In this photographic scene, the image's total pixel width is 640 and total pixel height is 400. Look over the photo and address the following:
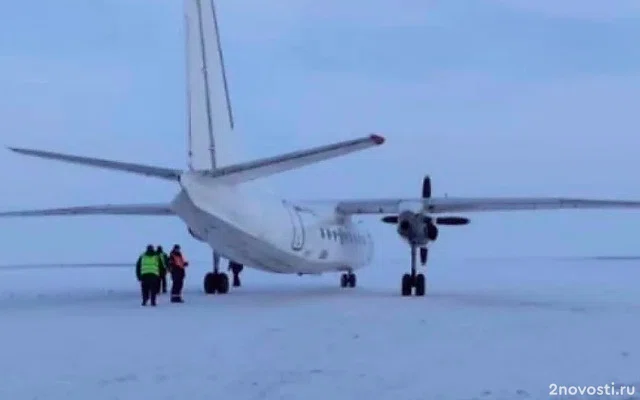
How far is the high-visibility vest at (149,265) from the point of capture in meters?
21.5

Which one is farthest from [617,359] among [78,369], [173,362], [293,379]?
[78,369]

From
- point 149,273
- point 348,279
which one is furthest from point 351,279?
point 149,273

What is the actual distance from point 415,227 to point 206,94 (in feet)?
20.1

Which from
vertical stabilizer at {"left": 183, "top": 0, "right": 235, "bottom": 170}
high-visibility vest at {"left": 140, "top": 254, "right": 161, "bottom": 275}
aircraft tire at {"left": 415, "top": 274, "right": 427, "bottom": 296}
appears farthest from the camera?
aircraft tire at {"left": 415, "top": 274, "right": 427, "bottom": 296}

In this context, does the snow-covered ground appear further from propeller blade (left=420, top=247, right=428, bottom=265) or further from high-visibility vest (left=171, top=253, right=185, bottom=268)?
propeller blade (left=420, top=247, right=428, bottom=265)

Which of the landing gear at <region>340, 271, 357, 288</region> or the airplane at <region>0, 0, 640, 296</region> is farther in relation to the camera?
the landing gear at <region>340, 271, 357, 288</region>

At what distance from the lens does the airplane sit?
20422 mm

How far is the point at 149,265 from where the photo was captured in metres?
21.5

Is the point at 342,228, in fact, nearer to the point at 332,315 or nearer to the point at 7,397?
the point at 332,315

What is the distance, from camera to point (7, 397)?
10.1 meters

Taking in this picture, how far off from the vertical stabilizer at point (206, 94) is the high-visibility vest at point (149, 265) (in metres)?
2.12

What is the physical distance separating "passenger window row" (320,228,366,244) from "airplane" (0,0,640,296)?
50mm

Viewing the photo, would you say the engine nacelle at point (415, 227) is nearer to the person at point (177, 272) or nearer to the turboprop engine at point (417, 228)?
the turboprop engine at point (417, 228)

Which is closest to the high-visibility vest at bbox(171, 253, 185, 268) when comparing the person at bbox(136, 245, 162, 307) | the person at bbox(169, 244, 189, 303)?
the person at bbox(169, 244, 189, 303)
